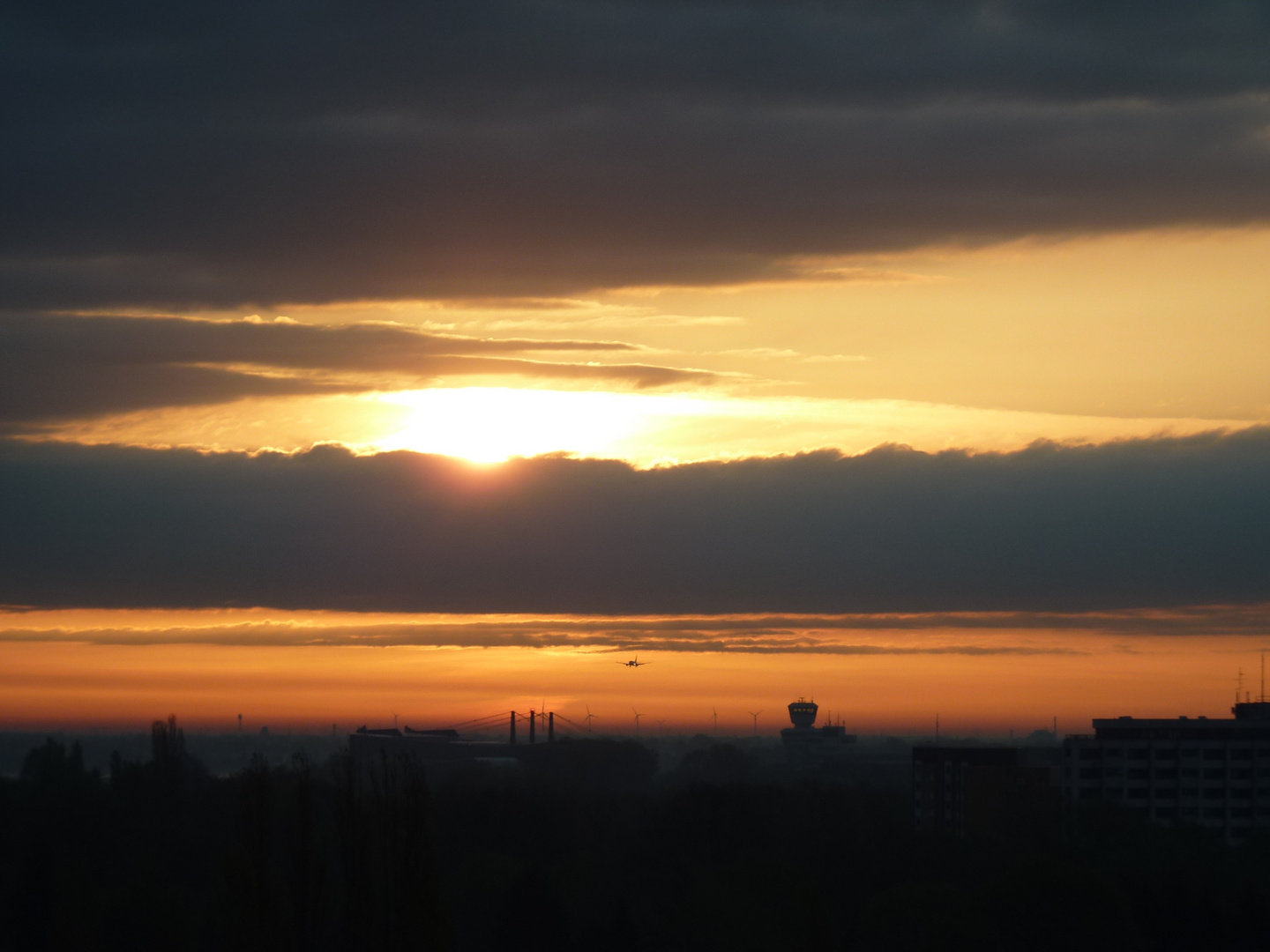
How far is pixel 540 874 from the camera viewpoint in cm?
9931

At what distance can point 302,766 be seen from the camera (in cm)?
8400

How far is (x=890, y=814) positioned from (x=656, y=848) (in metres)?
48.1

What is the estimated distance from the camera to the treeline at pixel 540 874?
78312 mm

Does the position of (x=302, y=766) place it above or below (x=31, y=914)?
above

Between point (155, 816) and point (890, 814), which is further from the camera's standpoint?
point (890, 814)

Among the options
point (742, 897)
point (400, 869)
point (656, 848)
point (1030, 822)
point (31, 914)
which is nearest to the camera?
point (400, 869)

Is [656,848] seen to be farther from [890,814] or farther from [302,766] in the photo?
[302,766]

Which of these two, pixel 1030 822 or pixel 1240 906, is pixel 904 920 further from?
pixel 1030 822

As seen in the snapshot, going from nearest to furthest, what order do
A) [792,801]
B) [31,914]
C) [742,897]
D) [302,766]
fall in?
[302,766] → [31,914] → [742,897] → [792,801]

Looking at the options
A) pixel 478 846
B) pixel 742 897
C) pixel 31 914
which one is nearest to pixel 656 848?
pixel 478 846

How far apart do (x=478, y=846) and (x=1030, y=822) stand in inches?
2535

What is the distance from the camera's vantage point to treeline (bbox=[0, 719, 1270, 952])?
257ft

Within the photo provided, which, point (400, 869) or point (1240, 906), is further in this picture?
point (1240, 906)

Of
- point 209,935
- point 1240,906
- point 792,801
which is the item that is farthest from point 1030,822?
point 209,935
